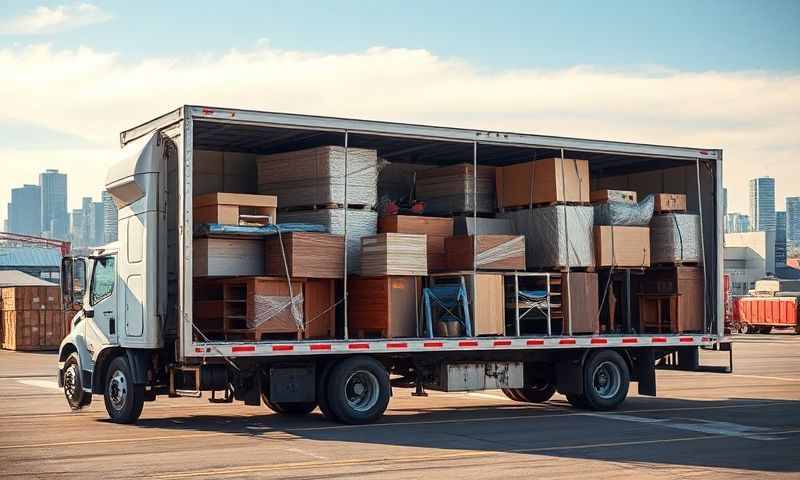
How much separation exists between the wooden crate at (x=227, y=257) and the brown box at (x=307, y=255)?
0.16 meters

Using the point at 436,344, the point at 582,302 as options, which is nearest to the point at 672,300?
the point at 582,302

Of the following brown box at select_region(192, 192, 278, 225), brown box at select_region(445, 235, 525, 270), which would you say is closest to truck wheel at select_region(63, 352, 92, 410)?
brown box at select_region(192, 192, 278, 225)

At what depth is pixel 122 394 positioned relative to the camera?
15.5 meters

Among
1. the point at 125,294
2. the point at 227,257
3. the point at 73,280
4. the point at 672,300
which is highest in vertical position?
the point at 227,257

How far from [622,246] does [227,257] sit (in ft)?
21.5

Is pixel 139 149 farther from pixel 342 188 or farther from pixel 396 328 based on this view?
pixel 396 328

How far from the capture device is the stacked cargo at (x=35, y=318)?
42875mm

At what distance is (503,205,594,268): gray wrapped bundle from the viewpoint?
17.5 m

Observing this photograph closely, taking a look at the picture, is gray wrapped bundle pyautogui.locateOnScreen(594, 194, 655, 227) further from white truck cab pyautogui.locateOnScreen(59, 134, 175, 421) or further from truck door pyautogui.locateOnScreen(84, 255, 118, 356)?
truck door pyautogui.locateOnScreen(84, 255, 118, 356)

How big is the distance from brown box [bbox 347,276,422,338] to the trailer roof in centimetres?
210

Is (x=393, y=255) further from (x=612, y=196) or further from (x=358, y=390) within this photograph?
(x=612, y=196)

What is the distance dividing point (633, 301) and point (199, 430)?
8.21m

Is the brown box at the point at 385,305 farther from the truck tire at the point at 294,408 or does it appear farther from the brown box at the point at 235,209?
the brown box at the point at 235,209

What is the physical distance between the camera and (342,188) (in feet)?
52.9
